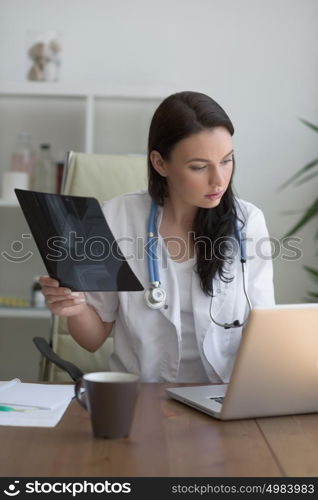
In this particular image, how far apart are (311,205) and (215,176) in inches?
56.2

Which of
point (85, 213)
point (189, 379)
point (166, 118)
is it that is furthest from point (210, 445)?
point (166, 118)

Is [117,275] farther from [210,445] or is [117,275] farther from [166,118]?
[166,118]

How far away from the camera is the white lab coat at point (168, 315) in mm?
1658

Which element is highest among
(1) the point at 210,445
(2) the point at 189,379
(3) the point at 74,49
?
(3) the point at 74,49

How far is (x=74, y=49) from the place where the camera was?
9.61 feet

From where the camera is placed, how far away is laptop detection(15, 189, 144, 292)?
3.70 feet

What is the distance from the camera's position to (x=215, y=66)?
9.66 feet

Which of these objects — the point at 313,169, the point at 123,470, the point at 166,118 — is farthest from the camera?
the point at 313,169

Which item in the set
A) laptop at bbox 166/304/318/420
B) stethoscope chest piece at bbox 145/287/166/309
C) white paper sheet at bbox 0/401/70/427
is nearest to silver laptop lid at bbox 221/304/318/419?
laptop at bbox 166/304/318/420

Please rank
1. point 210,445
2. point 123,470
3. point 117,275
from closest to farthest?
point 123,470, point 210,445, point 117,275

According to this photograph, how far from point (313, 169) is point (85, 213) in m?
1.97

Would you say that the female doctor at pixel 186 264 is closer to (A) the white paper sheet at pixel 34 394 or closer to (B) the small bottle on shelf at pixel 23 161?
(A) the white paper sheet at pixel 34 394

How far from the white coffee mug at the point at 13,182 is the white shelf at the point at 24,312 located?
1.40 feet

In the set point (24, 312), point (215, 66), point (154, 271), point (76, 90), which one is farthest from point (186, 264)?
point (215, 66)
